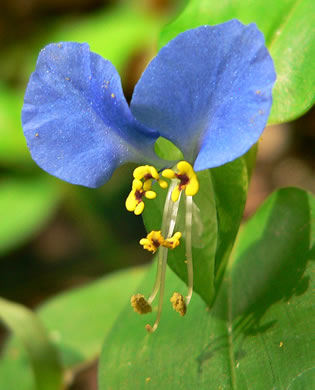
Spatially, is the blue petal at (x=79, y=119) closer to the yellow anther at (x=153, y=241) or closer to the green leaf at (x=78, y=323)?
the yellow anther at (x=153, y=241)

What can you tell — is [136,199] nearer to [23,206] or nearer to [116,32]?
[23,206]

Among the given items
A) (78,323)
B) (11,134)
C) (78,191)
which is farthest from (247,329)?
(11,134)

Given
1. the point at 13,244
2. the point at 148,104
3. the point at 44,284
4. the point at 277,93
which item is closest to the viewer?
the point at 148,104

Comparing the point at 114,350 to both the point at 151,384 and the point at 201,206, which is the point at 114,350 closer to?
the point at 151,384

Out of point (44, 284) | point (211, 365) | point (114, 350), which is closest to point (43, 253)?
point (44, 284)

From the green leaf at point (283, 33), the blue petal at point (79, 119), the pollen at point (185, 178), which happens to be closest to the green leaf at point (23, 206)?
the green leaf at point (283, 33)

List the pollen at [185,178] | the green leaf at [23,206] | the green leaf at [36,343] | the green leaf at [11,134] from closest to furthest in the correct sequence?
the pollen at [185,178] < the green leaf at [36,343] < the green leaf at [23,206] < the green leaf at [11,134]

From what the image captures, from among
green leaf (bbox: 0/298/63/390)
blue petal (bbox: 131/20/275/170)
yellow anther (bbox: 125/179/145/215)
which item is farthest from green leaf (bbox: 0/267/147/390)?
blue petal (bbox: 131/20/275/170)
